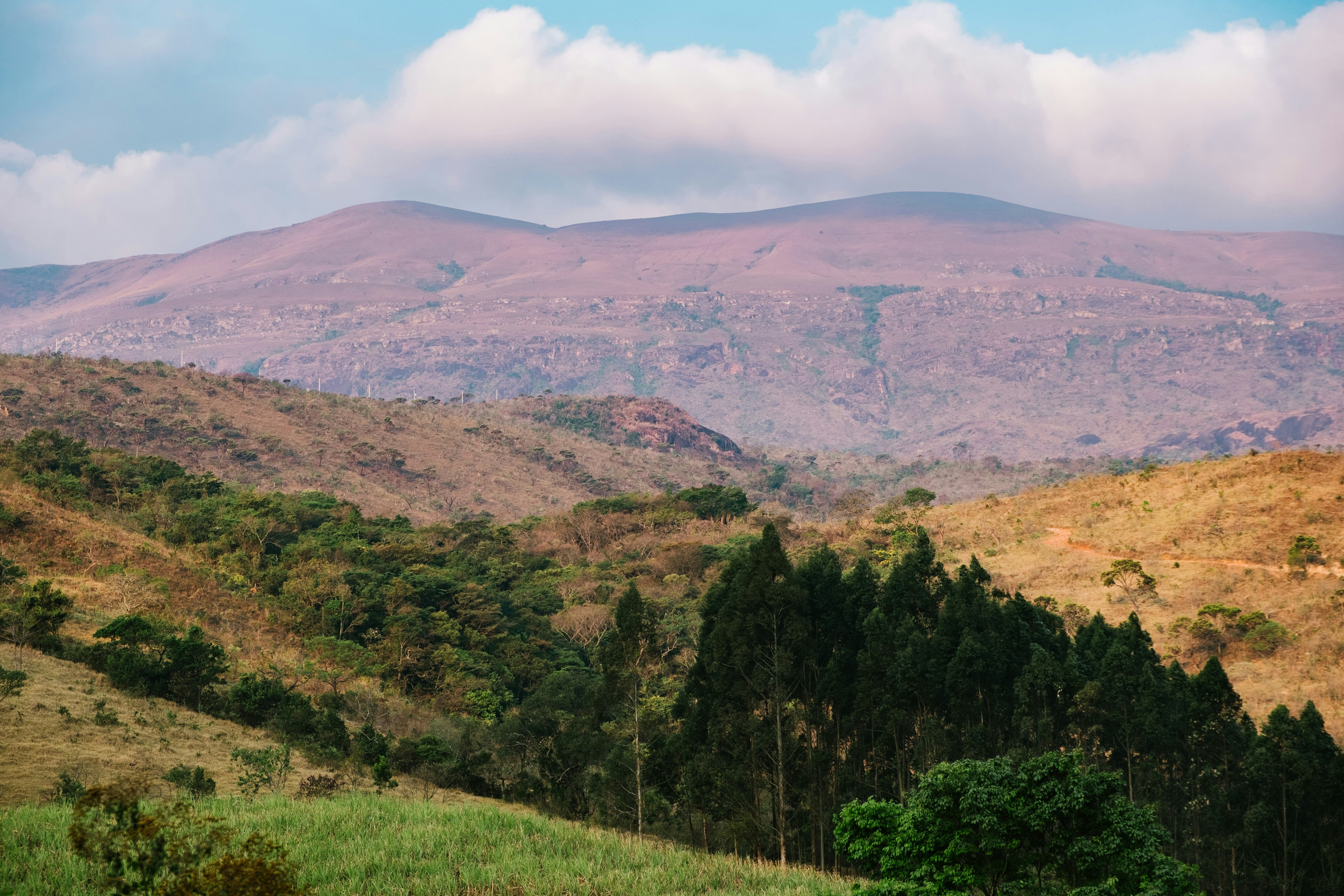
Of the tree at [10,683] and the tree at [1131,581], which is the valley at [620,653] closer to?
the tree at [1131,581]

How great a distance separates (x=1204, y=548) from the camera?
43312 millimetres

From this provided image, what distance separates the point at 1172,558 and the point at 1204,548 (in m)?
1.30

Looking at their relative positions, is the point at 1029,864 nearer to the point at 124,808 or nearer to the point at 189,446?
the point at 124,808

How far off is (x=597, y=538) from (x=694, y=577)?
1562 cm

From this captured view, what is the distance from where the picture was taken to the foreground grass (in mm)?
14789

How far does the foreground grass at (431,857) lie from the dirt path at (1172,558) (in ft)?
96.3

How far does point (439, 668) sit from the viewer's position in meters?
44.1

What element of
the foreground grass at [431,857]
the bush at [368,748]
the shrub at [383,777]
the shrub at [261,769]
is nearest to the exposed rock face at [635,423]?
the bush at [368,748]

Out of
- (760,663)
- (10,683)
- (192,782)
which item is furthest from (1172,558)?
(10,683)

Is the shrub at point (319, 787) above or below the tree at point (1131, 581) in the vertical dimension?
below

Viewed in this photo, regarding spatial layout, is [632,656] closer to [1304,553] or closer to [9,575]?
[9,575]

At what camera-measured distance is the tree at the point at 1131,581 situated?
4006 cm

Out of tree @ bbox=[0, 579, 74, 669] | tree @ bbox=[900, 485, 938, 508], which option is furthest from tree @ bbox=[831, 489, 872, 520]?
tree @ bbox=[0, 579, 74, 669]

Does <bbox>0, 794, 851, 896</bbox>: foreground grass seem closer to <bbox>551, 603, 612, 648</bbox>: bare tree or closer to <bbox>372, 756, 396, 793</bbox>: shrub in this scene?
<bbox>372, 756, 396, 793</bbox>: shrub
